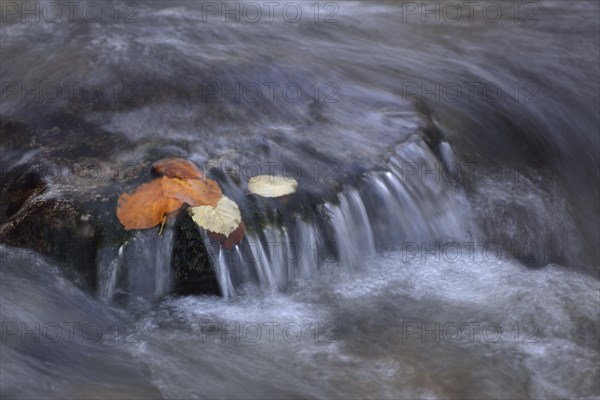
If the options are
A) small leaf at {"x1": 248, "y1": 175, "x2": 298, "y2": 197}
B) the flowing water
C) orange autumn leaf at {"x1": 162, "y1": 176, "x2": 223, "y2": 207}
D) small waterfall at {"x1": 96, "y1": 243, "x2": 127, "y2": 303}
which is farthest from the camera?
small leaf at {"x1": 248, "y1": 175, "x2": 298, "y2": 197}

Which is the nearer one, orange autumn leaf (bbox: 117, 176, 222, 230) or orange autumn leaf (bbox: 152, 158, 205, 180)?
orange autumn leaf (bbox: 117, 176, 222, 230)

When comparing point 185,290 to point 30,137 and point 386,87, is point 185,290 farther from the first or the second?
point 386,87

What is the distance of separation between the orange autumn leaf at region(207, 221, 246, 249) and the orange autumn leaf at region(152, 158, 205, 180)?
0.41m

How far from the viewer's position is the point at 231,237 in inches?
159

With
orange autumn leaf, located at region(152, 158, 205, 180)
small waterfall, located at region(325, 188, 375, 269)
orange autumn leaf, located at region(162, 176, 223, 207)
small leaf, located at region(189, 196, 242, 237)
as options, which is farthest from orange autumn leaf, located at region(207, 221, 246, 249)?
small waterfall, located at region(325, 188, 375, 269)

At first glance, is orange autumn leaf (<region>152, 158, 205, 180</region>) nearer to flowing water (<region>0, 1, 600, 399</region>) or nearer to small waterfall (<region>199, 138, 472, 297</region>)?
flowing water (<region>0, 1, 600, 399</region>)

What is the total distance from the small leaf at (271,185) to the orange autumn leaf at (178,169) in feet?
0.90

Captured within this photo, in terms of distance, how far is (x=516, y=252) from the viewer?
4648 mm

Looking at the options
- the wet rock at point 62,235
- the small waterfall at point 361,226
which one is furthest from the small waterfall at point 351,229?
the wet rock at point 62,235

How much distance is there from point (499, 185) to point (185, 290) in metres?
2.12

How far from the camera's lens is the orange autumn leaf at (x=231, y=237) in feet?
13.1

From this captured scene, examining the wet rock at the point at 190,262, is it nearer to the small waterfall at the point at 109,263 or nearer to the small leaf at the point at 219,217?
the small leaf at the point at 219,217

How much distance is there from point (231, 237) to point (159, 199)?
417mm

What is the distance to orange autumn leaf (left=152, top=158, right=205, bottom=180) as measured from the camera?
432 centimetres
